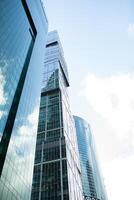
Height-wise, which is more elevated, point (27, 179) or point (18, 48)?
point (18, 48)

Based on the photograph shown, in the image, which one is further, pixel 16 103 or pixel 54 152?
Answer: pixel 54 152

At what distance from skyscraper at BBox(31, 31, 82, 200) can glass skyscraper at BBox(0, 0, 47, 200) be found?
1481 inches

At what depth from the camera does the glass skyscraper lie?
3862 cm

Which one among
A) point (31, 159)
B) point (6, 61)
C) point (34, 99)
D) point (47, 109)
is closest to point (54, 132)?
point (47, 109)

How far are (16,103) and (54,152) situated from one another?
2155 inches

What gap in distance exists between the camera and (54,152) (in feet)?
330

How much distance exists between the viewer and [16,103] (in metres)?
51.3

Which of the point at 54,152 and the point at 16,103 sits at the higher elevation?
the point at 54,152

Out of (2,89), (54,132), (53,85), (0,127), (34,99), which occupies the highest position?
(53,85)

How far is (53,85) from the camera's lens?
144m

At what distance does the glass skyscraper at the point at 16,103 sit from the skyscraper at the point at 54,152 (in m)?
37.6

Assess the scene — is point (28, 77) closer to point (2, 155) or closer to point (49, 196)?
point (2, 155)

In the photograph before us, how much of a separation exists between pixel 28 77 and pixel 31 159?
24.2 metres

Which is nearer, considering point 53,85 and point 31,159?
point 31,159
